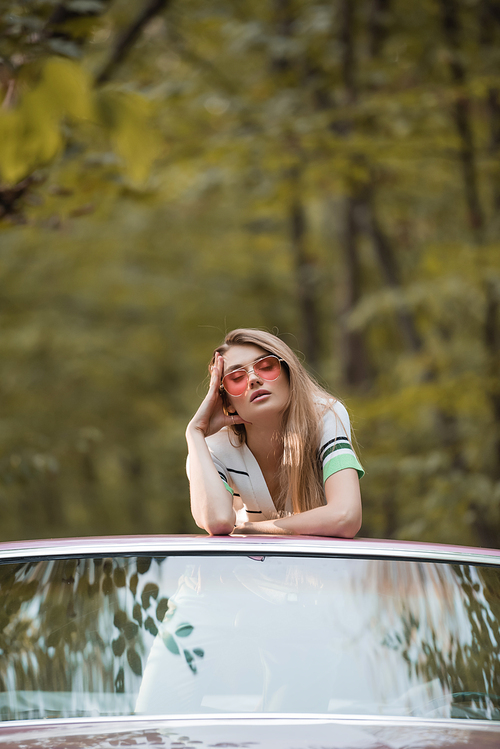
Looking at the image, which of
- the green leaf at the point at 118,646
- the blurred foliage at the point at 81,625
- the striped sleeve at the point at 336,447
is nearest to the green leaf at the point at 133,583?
the blurred foliage at the point at 81,625

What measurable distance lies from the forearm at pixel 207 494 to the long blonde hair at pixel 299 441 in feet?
0.95

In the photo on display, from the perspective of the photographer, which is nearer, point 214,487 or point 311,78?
point 214,487

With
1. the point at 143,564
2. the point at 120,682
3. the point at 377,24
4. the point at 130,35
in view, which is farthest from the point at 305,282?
the point at 120,682

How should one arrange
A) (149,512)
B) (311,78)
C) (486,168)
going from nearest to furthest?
(486,168)
(311,78)
(149,512)

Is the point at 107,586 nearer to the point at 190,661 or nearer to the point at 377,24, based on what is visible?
the point at 190,661

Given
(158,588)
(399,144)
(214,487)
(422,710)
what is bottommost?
(422,710)

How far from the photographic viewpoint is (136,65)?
28.1 feet

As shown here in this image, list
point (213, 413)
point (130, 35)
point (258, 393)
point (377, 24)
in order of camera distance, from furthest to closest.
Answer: point (377, 24)
point (130, 35)
point (213, 413)
point (258, 393)

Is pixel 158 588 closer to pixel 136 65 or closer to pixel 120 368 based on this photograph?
pixel 136 65

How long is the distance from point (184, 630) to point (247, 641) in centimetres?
17

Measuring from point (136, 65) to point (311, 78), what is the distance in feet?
7.12

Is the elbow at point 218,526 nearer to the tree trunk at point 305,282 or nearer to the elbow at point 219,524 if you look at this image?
the elbow at point 219,524

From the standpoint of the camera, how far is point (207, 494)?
2.56m

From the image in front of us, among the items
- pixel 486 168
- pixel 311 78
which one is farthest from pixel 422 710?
pixel 311 78
